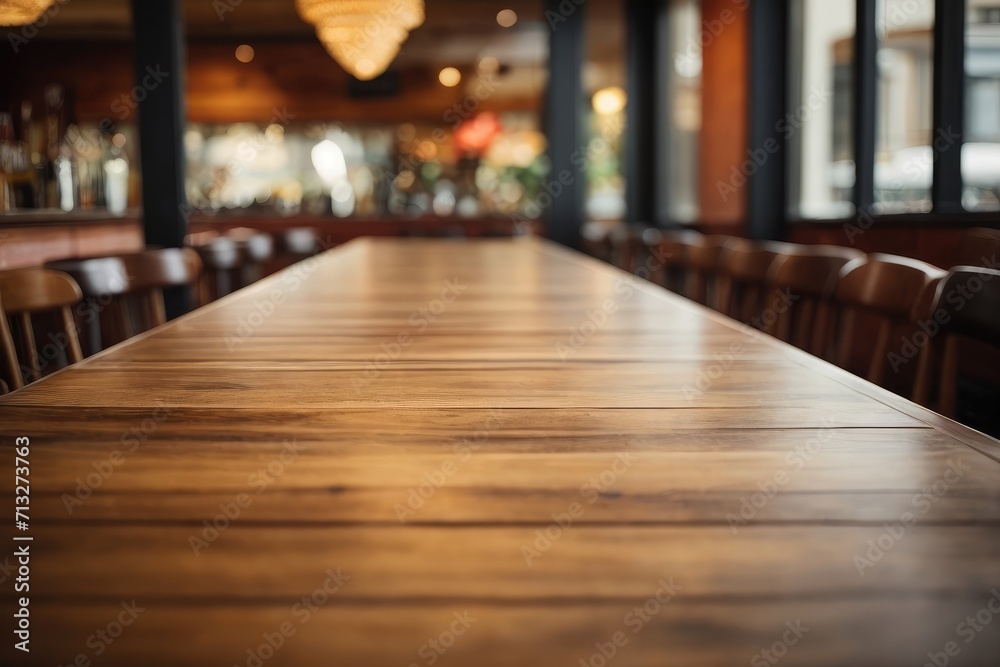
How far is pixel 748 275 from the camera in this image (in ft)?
7.93

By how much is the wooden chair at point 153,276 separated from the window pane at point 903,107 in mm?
2774

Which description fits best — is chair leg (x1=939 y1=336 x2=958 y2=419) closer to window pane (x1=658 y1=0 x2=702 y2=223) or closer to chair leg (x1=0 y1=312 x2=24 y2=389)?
chair leg (x1=0 y1=312 x2=24 y2=389)

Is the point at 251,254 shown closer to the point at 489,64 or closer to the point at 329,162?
the point at 489,64

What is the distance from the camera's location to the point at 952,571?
19.0 inches

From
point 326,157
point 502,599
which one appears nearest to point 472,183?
point 326,157

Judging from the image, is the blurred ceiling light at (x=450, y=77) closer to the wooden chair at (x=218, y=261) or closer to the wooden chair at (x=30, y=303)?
the wooden chair at (x=218, y=261)

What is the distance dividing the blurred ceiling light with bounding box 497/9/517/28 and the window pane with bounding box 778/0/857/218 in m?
3.21

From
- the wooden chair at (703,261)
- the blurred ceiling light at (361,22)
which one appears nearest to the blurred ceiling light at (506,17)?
the blurred ceiling light at (361,22)

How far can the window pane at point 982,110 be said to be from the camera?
10.7 feet

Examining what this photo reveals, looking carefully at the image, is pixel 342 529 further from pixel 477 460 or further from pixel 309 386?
pixel 309 386

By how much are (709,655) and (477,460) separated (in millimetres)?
309

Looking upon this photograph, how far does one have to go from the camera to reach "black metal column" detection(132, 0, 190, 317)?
13.8ft

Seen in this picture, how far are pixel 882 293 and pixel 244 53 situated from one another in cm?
836

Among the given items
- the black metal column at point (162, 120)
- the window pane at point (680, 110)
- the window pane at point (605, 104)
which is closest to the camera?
the black metal column at point (162, 120)
